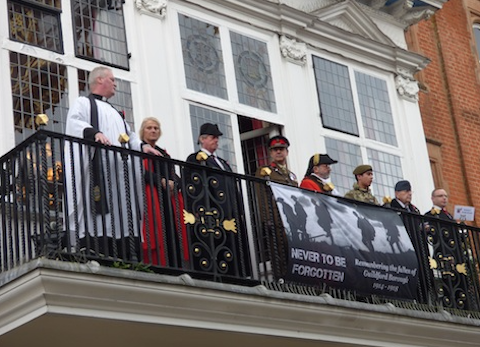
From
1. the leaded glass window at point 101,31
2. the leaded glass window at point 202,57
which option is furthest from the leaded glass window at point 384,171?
the leaded glass window at point 101,31

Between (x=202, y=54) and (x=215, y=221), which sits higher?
(x=202, y=54)

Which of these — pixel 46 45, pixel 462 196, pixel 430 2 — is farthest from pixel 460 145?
pixel 46 45

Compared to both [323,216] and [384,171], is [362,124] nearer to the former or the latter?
[384,171]

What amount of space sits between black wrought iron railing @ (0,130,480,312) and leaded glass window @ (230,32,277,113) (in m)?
2.24

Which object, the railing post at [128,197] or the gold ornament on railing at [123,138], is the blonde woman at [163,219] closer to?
the railing post at [128,197]

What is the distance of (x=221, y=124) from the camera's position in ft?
42.2

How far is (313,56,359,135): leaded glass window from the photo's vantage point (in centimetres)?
1417

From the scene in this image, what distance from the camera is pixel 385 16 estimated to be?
15.5m

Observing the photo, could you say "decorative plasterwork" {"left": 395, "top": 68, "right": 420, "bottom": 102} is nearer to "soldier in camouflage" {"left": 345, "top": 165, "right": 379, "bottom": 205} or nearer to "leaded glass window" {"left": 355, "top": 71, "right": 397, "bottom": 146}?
"leaded glass window" {"left": 355, "top": 71, "right": 397, "bottom": 146}

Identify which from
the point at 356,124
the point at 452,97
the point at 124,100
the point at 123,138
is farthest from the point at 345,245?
the point at 452,97

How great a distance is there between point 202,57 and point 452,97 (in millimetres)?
5141

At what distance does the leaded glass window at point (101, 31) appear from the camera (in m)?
12.0

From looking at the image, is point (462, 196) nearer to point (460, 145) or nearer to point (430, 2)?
point (460, 145)

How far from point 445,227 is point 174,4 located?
357 centimetres
